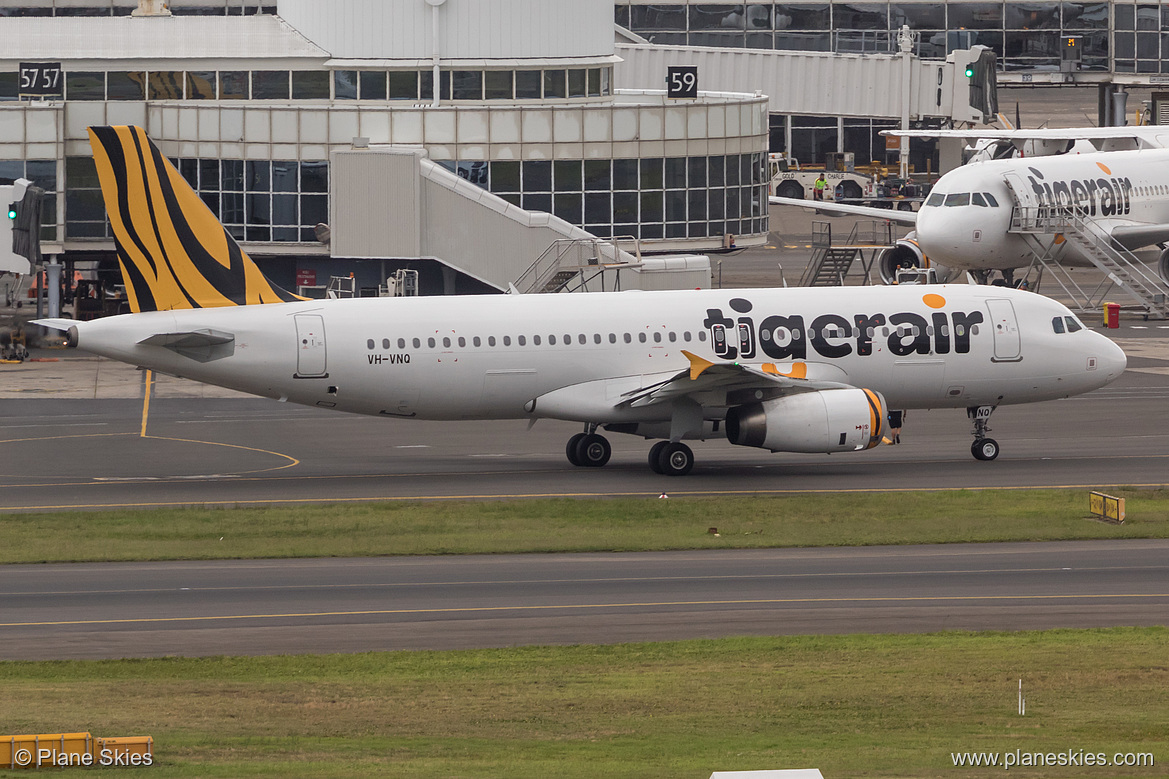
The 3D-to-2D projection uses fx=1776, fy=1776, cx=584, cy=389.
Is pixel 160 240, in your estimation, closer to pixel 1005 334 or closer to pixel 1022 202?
pixel 1005 334

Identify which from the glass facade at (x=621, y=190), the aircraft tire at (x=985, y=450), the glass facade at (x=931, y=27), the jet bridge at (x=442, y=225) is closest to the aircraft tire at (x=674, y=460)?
the aircraft tire at (x=985, y=450)

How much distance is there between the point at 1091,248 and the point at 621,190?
2126 centimetres

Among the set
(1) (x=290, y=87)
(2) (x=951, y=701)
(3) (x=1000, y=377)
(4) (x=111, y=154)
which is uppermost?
(1) (x=290, y=87)

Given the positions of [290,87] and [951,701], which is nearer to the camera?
[951,701]

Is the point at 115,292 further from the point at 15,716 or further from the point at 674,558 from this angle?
the point at 15,716

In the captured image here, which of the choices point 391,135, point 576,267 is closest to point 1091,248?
point 576,267

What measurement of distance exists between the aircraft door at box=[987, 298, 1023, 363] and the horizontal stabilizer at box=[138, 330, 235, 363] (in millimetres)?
20228

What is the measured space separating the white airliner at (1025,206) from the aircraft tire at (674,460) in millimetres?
33738

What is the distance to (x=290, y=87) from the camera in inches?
3152

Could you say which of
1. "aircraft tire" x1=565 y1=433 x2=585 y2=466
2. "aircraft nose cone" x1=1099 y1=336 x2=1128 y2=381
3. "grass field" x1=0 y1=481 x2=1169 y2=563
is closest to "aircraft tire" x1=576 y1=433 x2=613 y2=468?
"aircraft tire" x1=565 y1=433 x2=585 y2=466

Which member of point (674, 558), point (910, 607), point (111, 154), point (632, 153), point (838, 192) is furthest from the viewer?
point (838, 192)

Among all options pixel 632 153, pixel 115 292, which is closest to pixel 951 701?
pixel 632 153

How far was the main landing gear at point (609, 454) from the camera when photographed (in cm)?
4625

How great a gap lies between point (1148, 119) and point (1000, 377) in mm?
86503
